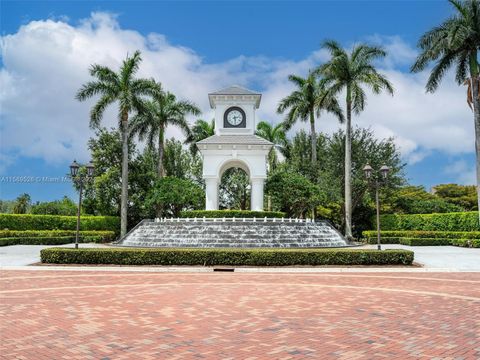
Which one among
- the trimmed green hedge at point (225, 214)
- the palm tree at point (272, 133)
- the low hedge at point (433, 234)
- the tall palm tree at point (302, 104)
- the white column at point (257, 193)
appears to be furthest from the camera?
the palm tree at point (272, 133)

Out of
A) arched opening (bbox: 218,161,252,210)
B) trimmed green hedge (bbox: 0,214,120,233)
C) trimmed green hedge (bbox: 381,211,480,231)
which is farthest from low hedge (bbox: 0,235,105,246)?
trimmed green hedge (bbox: 381,211,480,231)

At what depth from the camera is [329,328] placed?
25.5ft

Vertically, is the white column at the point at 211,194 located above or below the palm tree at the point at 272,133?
Answer: below

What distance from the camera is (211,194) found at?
3806 cm

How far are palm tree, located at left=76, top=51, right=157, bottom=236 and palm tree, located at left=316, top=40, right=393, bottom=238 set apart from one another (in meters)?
18.1

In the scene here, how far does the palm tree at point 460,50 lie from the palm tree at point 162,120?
24.5 meters

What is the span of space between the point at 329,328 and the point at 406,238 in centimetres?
3045

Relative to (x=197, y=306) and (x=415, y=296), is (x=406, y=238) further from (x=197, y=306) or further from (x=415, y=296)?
(x=197, y=306)

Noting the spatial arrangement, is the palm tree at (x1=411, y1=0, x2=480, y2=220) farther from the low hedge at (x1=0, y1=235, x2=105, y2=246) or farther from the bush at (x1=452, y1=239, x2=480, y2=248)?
the low hedge at (x1=0, y1=235, x2=105, y2=246)

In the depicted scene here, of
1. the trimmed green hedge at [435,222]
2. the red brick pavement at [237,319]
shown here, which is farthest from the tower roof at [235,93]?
the red brick pavement at [237,319]

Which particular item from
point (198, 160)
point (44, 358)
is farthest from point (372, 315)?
point (198, 160)

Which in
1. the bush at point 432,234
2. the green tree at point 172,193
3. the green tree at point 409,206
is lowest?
the bush at point 432,234

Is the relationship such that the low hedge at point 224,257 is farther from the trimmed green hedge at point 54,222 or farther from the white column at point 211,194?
the trimmed green hedge at point 54,222

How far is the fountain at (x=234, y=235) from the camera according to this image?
27734 millimetres
